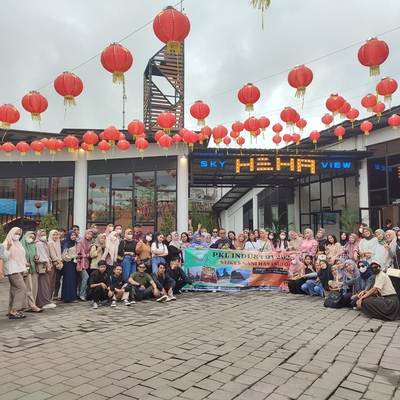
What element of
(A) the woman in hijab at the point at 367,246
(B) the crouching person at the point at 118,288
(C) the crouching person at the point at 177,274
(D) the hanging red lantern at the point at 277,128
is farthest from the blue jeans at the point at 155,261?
(D) the hanging red lantern at the point at 277,128

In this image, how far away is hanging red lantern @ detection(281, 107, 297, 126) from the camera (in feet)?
39.0

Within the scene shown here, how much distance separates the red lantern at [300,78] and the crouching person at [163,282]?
5.26 m

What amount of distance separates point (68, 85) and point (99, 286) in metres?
4.43

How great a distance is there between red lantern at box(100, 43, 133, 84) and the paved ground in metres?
4.62

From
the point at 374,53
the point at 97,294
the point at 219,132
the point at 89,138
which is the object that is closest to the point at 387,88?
the point at 374,53

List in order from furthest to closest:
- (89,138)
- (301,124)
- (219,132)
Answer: (89,138), (219,132), (301,124)

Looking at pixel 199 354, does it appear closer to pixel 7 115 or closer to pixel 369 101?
pixel 7 115

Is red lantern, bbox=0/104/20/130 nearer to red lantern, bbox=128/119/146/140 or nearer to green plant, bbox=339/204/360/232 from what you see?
red lantern, bbox=128/119/146/140

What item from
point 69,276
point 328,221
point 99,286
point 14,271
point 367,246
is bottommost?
point 99,286

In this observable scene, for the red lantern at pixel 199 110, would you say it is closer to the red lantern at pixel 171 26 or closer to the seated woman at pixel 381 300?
the red lantern at pixel 171 26

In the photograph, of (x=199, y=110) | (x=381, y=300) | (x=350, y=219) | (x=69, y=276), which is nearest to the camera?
(x=381, y=300)

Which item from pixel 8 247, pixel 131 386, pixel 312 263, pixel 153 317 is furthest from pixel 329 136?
pixel 131 386

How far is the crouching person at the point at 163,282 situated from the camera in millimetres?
9055

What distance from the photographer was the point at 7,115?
10359mm
